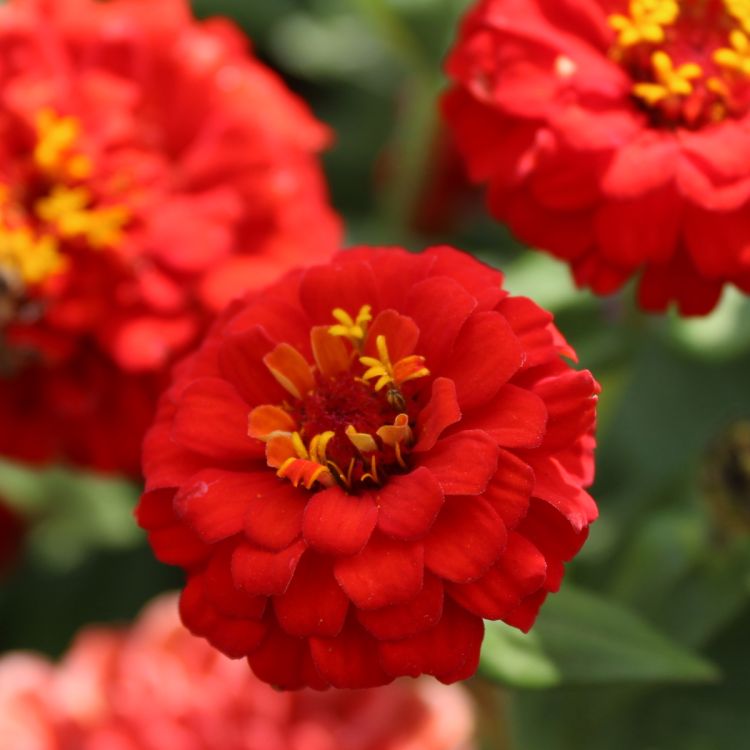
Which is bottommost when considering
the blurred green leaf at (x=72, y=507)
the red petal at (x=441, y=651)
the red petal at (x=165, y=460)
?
the blurred green leaf at (x=72, y=507)

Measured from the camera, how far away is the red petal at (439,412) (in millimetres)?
518

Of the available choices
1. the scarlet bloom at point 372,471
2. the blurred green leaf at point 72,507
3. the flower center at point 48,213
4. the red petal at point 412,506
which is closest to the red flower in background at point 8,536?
the blurred green leaf at point 72,507

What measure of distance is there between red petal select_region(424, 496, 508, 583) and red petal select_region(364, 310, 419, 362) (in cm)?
8

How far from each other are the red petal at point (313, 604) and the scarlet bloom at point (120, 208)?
273 millimetres

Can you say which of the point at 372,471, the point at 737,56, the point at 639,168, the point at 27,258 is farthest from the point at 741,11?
the point at 27,258

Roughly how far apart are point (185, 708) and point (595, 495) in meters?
0.38

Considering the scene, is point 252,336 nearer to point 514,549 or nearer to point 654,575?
point 514,549

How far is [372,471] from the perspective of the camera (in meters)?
0.55

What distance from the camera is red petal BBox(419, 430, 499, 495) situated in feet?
1.63

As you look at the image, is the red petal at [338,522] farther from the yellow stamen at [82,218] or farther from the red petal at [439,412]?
the yellow stamen at [82,218]

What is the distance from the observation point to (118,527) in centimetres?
102

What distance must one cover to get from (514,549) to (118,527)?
590 mm

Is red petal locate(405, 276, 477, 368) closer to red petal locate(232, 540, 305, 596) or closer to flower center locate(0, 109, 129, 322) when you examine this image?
red petal locate(232, 540, 305, 596)

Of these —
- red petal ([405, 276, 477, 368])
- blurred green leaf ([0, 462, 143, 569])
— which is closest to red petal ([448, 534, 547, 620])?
red petal ([405, 276, 477, 368])
